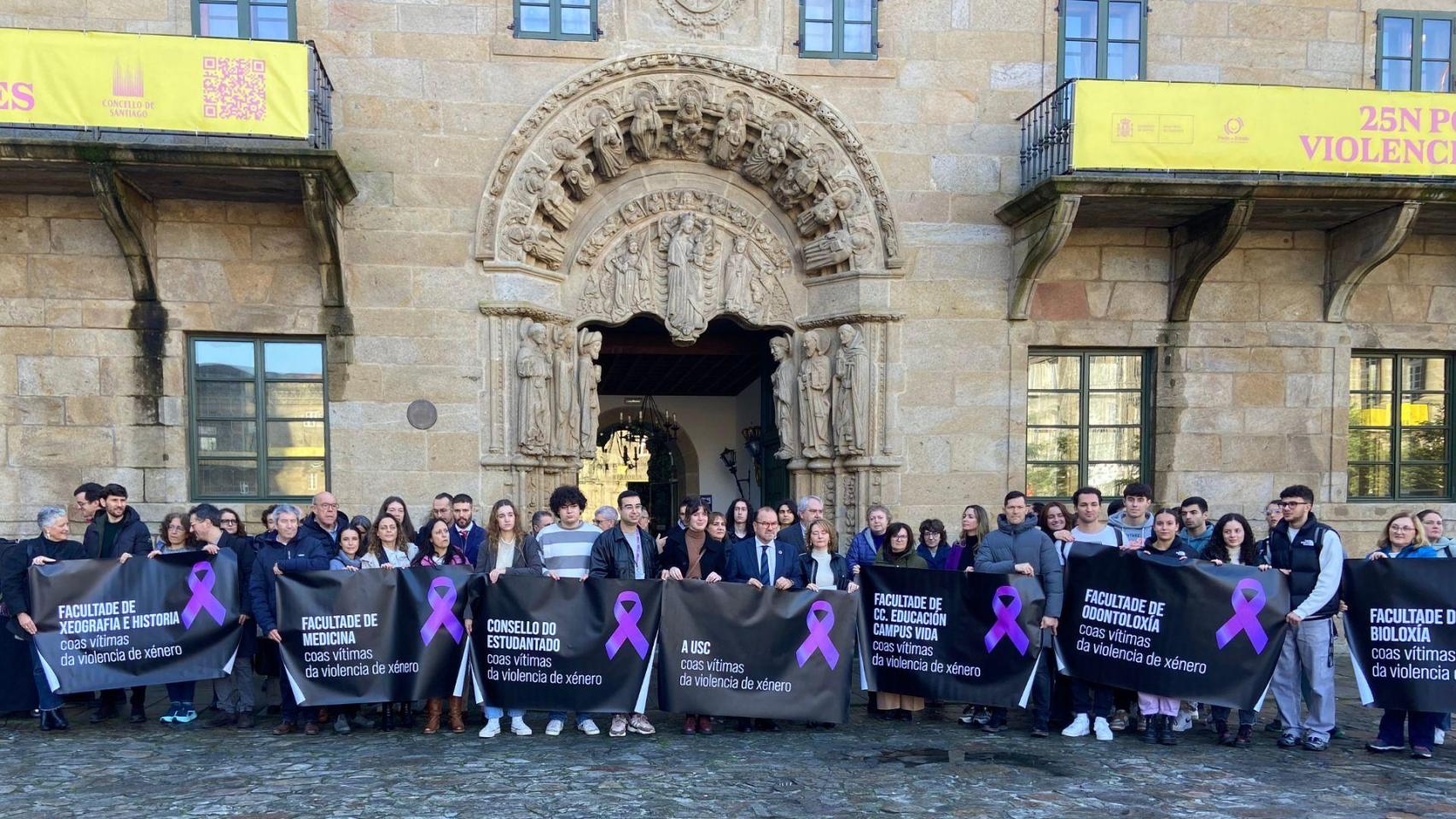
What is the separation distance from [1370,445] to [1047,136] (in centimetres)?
522

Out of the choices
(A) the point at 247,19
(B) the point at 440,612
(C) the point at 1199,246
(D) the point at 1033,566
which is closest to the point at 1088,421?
(C) the point at 1199,246

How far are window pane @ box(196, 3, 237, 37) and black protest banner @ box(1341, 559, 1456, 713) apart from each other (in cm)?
1060

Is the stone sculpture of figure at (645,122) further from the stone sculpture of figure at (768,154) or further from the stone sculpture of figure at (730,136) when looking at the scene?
the stone sculpture of figure at (768,154)

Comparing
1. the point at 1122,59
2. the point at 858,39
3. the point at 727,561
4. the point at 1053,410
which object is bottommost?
the point at 727,561

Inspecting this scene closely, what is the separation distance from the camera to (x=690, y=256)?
400 inches

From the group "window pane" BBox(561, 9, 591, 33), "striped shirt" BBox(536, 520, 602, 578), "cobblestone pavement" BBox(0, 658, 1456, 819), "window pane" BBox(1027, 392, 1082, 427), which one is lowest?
"cobblestone pavement" BBox(0, 658, 1456, 819)

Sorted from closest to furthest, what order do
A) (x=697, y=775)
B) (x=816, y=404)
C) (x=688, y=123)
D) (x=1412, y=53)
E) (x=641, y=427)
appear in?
(x=697, y=775)
(x=688, y=123)
(x=816, y=404)
(x=1412, y=53)
(x=641, y=427)

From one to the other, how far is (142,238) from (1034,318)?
29.1ft

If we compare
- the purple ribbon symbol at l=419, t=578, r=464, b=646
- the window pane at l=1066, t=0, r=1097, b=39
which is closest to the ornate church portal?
the window pane at l=1066, t=0, r=1097, b=39

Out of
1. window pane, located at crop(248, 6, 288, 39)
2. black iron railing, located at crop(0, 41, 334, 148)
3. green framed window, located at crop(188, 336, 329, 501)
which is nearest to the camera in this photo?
black iron railing, located at crop(0, 41, 334, 148)

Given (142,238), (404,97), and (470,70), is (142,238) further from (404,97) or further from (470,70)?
(470,70)

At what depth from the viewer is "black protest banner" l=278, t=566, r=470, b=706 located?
649 cm

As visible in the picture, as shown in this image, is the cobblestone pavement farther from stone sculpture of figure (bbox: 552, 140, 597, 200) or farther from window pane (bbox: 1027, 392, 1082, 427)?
stone sculpture of figure (bbox: 552, 140, 597, 200)

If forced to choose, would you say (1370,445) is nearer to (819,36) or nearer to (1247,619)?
(1247,619)
